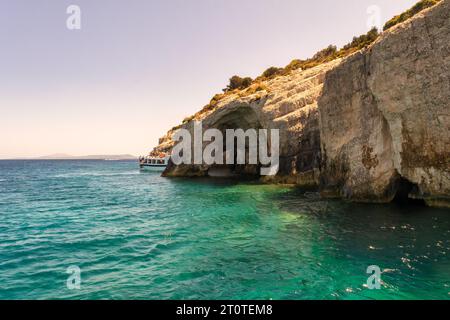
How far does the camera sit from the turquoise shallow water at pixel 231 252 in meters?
10.3

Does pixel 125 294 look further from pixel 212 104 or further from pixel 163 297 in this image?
pixel 212 104

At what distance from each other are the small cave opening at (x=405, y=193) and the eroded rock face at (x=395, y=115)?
0.30ft

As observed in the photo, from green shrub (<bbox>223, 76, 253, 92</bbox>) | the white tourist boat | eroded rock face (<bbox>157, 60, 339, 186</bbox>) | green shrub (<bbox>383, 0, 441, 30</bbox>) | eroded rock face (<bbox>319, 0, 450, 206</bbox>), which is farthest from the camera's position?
the white tourist boat

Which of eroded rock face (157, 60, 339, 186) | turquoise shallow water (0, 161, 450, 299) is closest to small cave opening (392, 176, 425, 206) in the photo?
turquoise shallow water (0, 161, 450, 299)

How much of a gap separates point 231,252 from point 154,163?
252 ft

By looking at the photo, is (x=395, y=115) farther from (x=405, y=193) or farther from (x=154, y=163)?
(x=154, y=163)

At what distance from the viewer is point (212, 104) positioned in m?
62.5

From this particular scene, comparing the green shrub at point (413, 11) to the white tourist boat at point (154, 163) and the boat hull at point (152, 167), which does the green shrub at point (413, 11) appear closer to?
the white tourist boat at point (154, 163)

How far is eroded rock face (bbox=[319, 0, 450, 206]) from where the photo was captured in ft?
63.1

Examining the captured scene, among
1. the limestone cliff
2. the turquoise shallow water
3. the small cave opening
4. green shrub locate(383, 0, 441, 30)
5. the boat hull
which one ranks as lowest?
the turquoise shallow water

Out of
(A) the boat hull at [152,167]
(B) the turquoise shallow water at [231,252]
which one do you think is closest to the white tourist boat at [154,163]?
(A) the boat hull at [152,167]

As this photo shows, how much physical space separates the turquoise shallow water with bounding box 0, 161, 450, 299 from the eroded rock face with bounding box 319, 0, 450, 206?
8.27 feet

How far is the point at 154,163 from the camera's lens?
3460 inches

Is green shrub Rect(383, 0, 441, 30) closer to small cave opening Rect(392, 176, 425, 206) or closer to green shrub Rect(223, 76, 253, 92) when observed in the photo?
small cave opening Rect(392, 176, 425, 206)
